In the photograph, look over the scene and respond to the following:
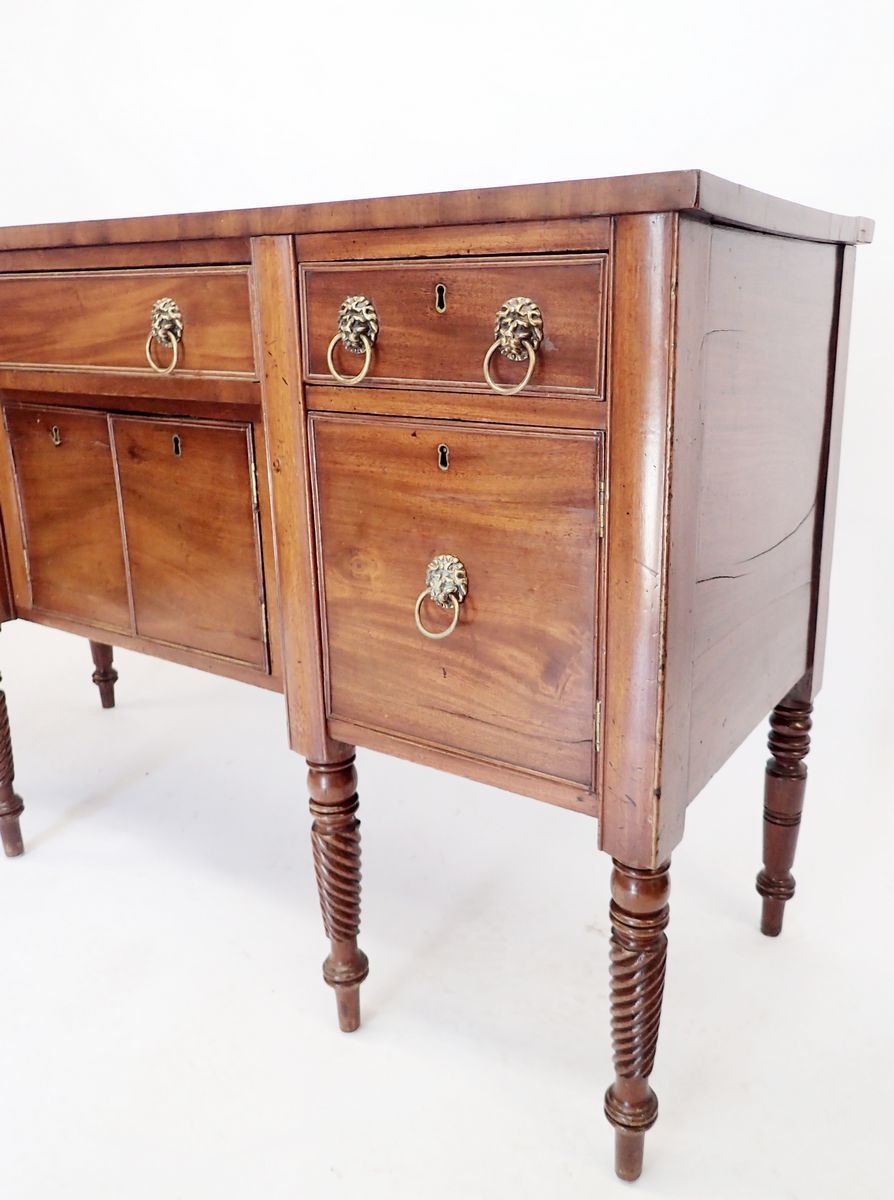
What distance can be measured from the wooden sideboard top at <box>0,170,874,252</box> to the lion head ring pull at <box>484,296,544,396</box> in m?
0.08

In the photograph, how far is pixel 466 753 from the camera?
1.37 metres

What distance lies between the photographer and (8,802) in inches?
83.0

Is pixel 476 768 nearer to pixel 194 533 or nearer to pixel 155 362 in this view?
pixel 194 533

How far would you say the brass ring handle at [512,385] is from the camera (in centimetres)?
116

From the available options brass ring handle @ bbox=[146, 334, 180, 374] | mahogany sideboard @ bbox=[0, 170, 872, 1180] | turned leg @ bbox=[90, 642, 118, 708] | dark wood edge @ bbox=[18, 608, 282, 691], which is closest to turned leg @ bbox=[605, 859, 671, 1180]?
mahogany sideboard @ bbox=[0, 170, 872, 1180]

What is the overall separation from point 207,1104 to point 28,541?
0.91 meters

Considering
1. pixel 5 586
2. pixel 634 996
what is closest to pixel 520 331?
pixel 634 996

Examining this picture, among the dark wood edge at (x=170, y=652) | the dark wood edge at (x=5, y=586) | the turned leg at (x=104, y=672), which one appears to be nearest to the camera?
the dark wood edge at (x=170, y=652)

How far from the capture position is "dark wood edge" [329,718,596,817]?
1.29m

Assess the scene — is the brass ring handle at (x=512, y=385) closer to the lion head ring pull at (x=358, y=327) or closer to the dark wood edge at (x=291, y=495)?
the lion head ring pull at (x=358, y=327)

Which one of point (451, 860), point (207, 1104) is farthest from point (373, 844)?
point (207, 1104)

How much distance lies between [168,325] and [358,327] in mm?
344

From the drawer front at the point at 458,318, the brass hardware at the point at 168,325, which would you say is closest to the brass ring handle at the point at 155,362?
the brass hardware at the point at 168,325

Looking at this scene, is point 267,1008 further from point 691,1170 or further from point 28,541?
point 28,541
